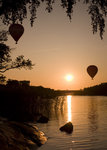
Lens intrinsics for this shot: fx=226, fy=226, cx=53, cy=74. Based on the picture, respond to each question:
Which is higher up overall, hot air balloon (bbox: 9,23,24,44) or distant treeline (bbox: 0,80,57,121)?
hot air balloon (bbox: 9,23,24,44)

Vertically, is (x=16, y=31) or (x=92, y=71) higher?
(x=16, y=31)

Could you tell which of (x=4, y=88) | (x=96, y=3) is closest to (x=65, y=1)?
(x=96, y=3)

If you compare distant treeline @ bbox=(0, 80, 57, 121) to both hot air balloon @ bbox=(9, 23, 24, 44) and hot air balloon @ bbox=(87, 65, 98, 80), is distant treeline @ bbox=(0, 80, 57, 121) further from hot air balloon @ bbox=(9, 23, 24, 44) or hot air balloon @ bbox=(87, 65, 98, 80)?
hot air balloon @ bbox=(9, 23, 24, 44)

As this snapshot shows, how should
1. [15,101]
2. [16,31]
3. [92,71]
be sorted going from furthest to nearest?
[15,101], [92,71], [16,31]

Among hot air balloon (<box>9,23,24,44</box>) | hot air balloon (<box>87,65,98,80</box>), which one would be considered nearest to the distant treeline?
hot air balloon (<box>87,65,98,80</box>)

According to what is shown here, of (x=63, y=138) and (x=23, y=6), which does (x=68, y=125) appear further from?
(x=23, y=6)

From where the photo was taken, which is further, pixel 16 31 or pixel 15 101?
pixel 15 101

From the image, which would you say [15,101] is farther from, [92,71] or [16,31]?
[16,31]

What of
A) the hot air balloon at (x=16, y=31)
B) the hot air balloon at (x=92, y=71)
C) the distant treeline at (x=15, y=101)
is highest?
the hot air balloon at (x=16, y=31)

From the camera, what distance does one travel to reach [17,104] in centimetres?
2388

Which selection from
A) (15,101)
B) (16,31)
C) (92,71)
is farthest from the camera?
(15,101)

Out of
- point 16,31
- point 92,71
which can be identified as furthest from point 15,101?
point 16,31

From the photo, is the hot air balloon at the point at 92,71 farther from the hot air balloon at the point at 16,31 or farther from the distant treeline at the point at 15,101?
the distant treeline at the point at 15,101

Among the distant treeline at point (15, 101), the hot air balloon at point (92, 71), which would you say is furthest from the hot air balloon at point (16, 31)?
the distant treeline at point (15, 101)
